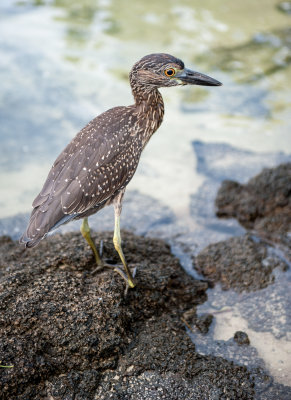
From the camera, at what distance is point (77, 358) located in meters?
3.62

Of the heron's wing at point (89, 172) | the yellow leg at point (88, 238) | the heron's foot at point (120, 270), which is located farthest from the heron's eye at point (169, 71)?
the heron's foot at point (120, 270)

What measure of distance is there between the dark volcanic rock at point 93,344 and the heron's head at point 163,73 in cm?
169

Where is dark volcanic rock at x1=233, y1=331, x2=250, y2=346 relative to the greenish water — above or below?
below

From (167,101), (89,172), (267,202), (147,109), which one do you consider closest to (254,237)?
(267,202)

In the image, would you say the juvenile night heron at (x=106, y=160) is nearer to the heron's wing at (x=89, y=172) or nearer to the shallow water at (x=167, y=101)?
the heron's wing at (x=89, y=172)

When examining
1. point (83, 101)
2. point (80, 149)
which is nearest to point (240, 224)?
point (80, 149)

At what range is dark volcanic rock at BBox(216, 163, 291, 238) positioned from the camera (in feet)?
17.9

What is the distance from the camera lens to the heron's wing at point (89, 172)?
156 inches

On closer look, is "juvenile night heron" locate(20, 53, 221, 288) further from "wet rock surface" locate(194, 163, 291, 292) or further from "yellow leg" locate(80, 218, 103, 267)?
"wet rock surface" locate(194, 163, 291, 292)

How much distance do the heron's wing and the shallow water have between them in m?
1.40

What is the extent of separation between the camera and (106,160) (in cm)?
420


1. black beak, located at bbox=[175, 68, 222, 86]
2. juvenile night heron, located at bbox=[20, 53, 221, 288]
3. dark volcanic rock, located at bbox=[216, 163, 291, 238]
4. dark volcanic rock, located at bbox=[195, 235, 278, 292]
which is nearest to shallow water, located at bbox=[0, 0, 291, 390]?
dark volcanic rock, located at bbox=[195, 235, 278, 292]

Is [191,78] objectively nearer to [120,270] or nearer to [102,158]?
[102,158]

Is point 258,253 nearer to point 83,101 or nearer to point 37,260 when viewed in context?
point 37,260
